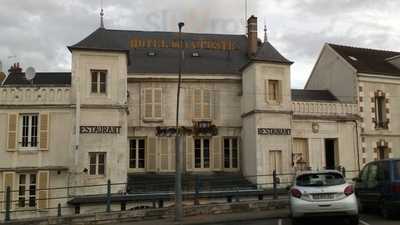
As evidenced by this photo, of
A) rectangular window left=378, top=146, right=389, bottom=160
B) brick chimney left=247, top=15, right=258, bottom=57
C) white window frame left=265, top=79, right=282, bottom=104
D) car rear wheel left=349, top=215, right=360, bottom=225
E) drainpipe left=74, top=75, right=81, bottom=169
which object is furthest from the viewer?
brick chimney left=247, top=15, right=258, bottom=57

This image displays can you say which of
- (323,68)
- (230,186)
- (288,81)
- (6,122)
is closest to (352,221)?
(230,186)

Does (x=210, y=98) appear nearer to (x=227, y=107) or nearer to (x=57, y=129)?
(x=227, y=107)

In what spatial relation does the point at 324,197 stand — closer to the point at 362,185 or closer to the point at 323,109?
the point at 362,185

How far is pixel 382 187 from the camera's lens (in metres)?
14.8

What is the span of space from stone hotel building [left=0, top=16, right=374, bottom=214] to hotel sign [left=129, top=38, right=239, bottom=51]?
70 millimetres

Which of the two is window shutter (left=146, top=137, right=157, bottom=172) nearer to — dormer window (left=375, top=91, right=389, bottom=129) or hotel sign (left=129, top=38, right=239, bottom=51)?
hotel sign (left=129, top=38, right=239, bottom=51)

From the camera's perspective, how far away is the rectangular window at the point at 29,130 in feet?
85.8

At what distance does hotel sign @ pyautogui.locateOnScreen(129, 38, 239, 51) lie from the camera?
32.4 meters

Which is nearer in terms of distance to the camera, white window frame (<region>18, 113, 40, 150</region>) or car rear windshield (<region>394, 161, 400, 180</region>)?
car rear windshield (<region>394, 161, 400, 180</region>)

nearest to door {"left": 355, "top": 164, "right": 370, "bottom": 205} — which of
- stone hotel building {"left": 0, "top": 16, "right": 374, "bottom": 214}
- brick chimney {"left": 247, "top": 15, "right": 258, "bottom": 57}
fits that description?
stone hotel building {"left": 0, "top": 16, "right": 374, "bottom": 214}

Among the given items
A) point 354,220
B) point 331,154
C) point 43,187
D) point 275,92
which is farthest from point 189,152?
point 354,220

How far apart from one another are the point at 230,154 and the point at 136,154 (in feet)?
18.1

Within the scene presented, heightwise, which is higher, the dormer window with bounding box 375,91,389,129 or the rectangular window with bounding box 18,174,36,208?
the dormer window with bounding box 375,91,389,129

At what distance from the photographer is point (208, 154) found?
1184 inches
